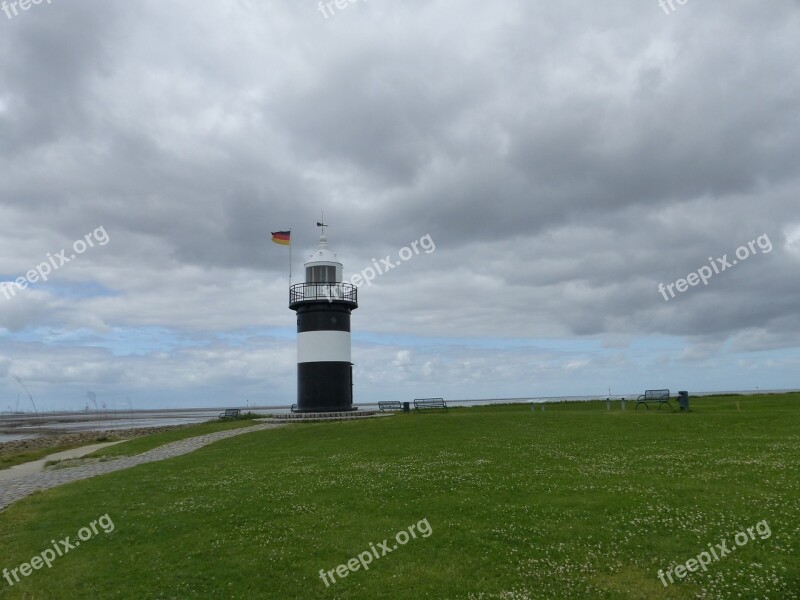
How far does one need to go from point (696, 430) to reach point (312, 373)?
88.3ft

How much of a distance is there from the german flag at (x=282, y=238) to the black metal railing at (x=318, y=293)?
12.6 ft

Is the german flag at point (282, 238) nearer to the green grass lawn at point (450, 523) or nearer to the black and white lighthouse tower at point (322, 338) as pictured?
the black and white lighthouse tower at point (322, 338)

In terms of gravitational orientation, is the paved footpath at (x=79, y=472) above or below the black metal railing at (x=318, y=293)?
below

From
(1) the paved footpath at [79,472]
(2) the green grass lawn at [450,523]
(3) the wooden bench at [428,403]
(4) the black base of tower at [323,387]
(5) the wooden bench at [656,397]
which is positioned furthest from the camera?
(3) the wooden bench at [428,403]

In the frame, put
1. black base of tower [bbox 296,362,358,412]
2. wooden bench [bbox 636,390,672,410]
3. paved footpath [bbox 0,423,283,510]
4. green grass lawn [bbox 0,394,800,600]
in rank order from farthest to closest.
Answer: black base of tower [bbox 296,362,358,412] → wooden bench [bbox 636,390,672,410] → paved footpath [bbox 0,423,283,510] → green grass lawn [bbox 0,394,800,600]

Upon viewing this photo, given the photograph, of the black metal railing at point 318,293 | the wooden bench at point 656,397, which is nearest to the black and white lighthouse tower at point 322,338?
the black metal railing at point 318,293

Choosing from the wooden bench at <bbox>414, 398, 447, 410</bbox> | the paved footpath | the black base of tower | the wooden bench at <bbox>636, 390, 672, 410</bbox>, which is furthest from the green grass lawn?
the wooden bench at <bbox>414, 398, 447, 410</bbox>

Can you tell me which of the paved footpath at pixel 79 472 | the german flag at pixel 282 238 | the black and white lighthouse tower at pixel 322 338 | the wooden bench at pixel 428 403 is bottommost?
the paved footpath at pixel 79 472

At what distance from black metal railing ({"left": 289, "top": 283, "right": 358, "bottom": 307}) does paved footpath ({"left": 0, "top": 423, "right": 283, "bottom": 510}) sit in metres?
11.9

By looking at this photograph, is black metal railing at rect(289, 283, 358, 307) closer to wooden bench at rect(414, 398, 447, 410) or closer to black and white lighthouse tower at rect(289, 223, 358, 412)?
black and white lighthouse tower at rect(289, 223, 358, 412)

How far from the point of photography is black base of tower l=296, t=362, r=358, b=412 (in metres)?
43.1

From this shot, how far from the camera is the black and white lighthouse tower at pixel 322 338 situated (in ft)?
142

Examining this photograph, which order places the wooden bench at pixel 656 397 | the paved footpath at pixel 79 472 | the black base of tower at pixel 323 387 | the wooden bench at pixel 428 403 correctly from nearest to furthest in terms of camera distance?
the paved footpath at pixel 79 472, the wooden bench at pixel 656 397, the black base of tower at pixel 323 387, the wooden bench at pixel 428 403

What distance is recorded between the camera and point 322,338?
4322cm
